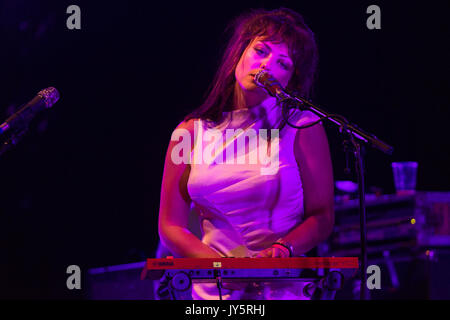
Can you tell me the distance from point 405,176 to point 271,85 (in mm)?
2532

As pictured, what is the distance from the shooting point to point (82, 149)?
400cm

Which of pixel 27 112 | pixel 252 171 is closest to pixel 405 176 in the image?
pixel 252 171

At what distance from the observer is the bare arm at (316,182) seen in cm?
235

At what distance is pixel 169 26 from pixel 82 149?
3.50ft

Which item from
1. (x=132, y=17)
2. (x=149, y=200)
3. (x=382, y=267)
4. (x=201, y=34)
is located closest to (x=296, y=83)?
(x=201, y=34)

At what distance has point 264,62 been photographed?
2.61m

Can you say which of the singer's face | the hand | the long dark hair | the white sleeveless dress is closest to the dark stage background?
the long dark hair

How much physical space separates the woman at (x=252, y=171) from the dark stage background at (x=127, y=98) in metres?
0.88

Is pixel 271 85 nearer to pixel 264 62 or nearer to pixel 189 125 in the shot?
pixel 264 62

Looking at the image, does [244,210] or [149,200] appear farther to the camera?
[149,200]

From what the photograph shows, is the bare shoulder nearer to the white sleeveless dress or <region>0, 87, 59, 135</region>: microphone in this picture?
the white sleeveless dress

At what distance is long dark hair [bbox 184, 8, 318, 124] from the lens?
2678 millimetres

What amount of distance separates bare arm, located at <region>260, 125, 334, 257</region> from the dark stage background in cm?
117

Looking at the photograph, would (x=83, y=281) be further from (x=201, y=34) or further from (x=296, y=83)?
(x=296, y=83)
